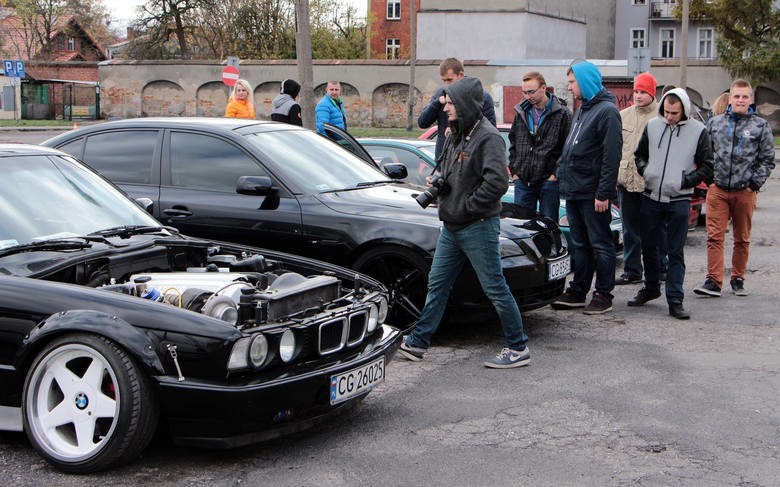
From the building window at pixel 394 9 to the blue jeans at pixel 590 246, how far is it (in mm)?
64075

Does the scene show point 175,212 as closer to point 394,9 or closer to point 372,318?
point 372,318

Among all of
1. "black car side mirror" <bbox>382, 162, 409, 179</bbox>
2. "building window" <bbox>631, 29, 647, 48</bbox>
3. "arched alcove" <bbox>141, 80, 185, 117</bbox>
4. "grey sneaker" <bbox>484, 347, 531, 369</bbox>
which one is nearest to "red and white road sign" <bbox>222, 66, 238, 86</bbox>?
"black car side mirror" <bbox>382, 162, 409, 179</bbox>

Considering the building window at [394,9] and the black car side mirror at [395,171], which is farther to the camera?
the building window at [394,9]

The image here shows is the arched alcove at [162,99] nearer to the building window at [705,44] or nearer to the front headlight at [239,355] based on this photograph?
the building window at [705,44]

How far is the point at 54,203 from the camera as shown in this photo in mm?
5113

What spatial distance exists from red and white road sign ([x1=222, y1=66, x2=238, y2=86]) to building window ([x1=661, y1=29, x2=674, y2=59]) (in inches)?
2106

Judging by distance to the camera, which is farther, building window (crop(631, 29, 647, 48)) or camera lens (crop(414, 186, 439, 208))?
building window (crop(631, 29, 647, 48))

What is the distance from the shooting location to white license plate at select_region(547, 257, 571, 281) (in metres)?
6.78

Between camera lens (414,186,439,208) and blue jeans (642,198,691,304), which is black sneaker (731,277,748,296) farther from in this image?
camera lens (414,186,439,208)

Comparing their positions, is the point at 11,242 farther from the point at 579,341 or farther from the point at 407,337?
the point at 579,341

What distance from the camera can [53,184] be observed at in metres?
5.24

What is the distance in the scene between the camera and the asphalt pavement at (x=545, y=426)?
4164 millimetres

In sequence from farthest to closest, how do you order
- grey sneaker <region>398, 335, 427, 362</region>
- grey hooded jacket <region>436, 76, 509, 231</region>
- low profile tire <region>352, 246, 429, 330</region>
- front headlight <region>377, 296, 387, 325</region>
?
low profile tire <region>352, 246, 429, 330</region>, grey sneaker <region>398, 335, 427, 362</region>, grey hooded jacket <region>436, 76, 509, 231</region>, front headlight <region>377, 296, 387, 325</region>

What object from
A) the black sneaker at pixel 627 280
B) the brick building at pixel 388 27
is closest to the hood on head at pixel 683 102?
the black sneaker at pixel 627 280
